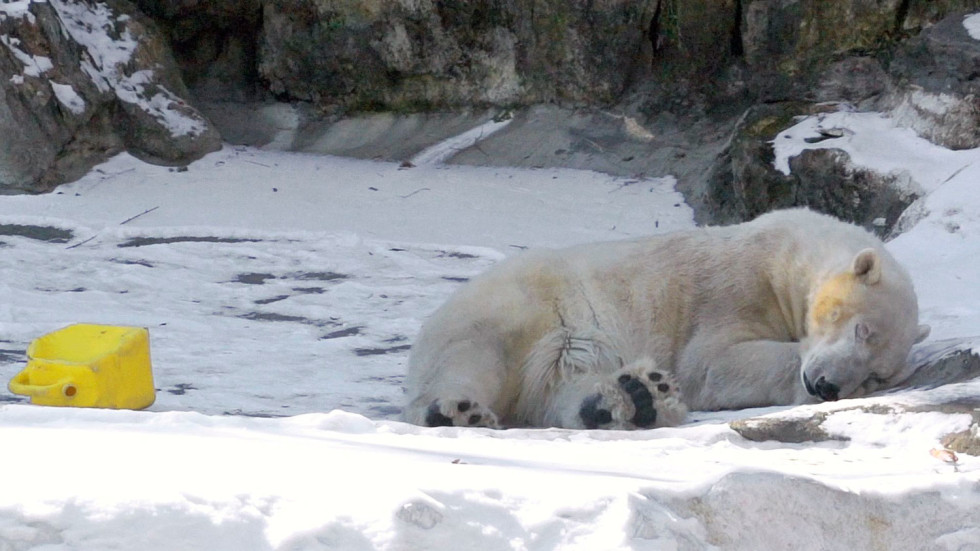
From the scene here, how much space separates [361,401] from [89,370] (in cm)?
109

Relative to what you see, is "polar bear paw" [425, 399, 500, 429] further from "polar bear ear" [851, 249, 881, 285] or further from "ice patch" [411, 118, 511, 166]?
"ice patch" [411, 118, 511, 166]

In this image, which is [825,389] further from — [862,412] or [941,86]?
[941,86]

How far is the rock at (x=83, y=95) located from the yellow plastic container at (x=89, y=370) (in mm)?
5516

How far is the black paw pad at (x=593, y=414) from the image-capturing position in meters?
4.10

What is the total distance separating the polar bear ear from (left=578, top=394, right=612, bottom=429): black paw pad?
1103mm

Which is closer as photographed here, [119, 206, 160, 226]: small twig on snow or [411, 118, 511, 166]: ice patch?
[119, 206, 160, 226]: small twig on snow

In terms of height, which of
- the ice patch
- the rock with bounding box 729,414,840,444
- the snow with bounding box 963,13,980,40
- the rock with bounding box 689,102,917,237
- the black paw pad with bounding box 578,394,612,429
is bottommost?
the ice patch

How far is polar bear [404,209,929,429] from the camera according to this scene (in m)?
4.19

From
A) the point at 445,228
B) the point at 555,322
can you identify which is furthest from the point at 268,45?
the point at 555,322

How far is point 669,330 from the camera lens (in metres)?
4.72

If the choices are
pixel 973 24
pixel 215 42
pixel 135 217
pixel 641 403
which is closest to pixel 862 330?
pixel 641 403

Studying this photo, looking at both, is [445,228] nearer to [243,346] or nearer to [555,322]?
[243,346]

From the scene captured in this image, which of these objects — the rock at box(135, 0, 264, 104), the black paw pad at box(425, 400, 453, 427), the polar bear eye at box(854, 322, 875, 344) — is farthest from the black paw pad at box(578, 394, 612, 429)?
the rock at box(135, 0, 264, 104)

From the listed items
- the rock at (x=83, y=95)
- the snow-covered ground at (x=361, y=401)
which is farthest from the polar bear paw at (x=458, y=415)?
the rock at (x=83, y=95)
